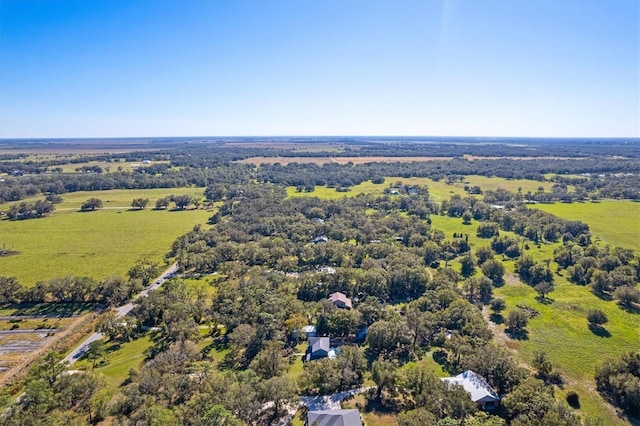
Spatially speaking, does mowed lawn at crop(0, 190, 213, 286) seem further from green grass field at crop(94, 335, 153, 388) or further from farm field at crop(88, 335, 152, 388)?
green grass field at crop(94, 335, 153, 388)

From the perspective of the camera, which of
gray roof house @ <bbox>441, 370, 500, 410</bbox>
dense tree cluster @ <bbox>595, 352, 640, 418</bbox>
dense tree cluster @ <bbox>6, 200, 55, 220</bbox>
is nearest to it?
gray roof house @ <bbox>441, 370, 500, 410</bbox>

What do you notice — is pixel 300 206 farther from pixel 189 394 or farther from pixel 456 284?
pixel 189 394

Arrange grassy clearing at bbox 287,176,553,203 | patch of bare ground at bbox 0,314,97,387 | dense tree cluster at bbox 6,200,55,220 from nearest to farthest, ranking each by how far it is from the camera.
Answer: patch of bare ground at bbox 0,314,97,387
dense tree cluster at bbox 6,200,55,220
grassy clearing at bbox 287,176,553,203

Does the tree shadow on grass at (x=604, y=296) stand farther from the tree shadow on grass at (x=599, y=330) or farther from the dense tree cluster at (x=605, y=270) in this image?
the tree shadow on grass at (x=599, y=330)

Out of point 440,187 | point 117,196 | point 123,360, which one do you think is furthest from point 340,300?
point 117,196

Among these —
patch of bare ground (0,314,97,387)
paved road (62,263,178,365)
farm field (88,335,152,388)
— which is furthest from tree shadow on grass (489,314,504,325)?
patch of bare ground (0,314,97,387)

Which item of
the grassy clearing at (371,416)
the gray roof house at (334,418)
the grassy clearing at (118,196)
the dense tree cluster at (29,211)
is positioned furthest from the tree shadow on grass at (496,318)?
the dense tree cluster at (29,211)

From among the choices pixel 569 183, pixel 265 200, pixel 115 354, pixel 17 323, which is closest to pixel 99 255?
pixel 17 323
